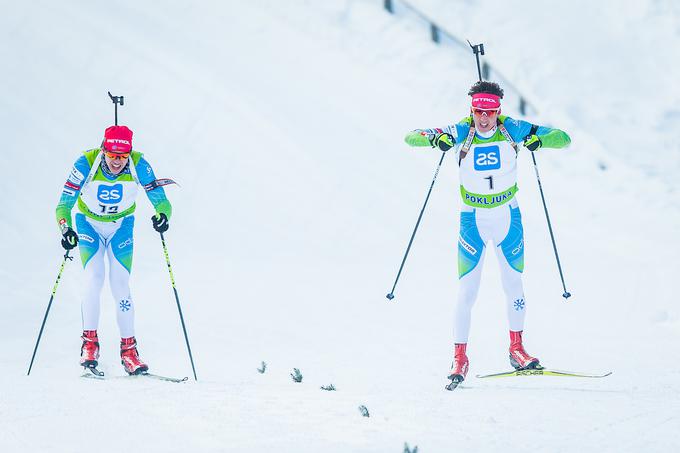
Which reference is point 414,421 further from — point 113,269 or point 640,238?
point 640,238

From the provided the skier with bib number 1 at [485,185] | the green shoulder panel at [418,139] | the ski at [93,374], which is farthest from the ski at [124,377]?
the green shoulder panel at [418,139]

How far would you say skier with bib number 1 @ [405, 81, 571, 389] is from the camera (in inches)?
327

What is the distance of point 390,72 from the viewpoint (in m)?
20.5

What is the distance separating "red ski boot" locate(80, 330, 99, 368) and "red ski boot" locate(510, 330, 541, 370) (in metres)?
3.74

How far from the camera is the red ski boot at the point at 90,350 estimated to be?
344 inches

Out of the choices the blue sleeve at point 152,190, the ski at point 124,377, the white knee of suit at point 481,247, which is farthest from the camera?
the blue sleeve at point 152,190

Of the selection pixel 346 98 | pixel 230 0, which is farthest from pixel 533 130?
pixel 230 0

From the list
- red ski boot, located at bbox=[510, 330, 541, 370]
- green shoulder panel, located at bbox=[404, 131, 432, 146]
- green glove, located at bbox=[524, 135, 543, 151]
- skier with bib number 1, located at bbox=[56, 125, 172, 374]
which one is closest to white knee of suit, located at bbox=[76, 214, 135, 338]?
skier with bib number 1, located at bbox=[56, 125, 172, 374]

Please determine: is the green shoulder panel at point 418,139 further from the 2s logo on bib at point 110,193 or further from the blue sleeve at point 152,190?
the 2s logo on bib at point 110,193

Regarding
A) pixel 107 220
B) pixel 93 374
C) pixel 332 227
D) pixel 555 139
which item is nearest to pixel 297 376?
pixel 93 374

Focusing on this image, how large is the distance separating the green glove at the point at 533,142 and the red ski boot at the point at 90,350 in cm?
422

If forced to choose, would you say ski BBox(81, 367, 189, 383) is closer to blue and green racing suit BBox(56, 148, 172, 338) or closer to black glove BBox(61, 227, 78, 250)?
blue and green racing suit BBox(56, 148, 172, 338)

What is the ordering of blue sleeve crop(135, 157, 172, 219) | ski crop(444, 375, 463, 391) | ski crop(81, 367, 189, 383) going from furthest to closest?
blue sleeve crop(135, 157, 172, 219) → ski crop(81, 367, 189, 383) → ski crop(444, 375, 463, 391)

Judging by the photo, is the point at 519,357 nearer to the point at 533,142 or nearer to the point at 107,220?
the point at 533,142
